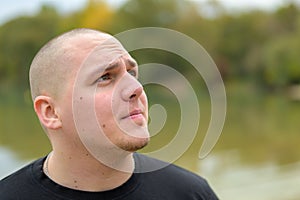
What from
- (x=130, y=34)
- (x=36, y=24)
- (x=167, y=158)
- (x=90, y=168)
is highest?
(x=130, y=34)

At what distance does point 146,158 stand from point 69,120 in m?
0.26

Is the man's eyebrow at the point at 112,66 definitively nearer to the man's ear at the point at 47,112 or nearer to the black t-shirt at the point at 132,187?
the man's ear at the point at 47,112

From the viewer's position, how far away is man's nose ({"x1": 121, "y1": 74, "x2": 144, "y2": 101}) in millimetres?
1061

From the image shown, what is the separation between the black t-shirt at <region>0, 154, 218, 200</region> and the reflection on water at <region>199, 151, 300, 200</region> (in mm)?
4753

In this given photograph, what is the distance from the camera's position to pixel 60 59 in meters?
1.11

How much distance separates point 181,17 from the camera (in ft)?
79.2

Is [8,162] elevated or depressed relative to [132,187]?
depressed

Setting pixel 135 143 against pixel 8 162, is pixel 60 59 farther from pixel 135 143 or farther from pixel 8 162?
pixel 8 162

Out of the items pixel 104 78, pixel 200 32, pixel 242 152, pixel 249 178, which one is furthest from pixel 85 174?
pixel 200 32

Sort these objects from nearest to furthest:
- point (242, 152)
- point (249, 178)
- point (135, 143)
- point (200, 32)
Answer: point (135, 143), point (249, 178), point (242, 152), point (200, 32)

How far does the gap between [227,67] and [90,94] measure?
82.6 ft

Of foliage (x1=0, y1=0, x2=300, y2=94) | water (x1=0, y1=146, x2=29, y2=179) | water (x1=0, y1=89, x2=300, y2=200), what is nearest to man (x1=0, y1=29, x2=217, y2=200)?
water (x1=0, y1=89, x2=300, y2=200)

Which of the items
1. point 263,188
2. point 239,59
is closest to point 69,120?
point 263,188

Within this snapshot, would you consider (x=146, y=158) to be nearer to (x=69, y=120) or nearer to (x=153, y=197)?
(x=153, y=197)
